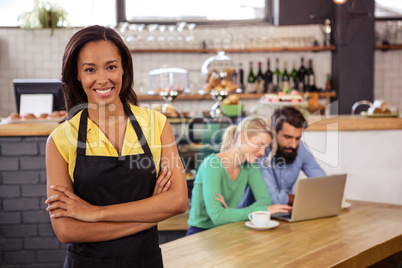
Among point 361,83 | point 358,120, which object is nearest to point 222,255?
point 358,120

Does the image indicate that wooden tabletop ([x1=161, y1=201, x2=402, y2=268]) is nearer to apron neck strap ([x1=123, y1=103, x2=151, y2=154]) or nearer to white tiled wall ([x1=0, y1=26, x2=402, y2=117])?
Answer: apron neck strap ([x1=123, y1=103, x2=151, y2=154])

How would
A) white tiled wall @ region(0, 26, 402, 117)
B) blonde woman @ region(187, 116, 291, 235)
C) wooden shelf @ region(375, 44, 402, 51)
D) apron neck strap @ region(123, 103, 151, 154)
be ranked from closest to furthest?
apron neck strap @ region(123, 103, 151, 154) → blonde woman @ region(187, 116, 291, 235) → white tiled wall @ region(0, 26, 402, 117) → wooden shelf @ region(375, 44, 402, 51)

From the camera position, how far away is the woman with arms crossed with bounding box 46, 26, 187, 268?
4.58 ft

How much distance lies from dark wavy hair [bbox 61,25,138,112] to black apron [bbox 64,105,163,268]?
0.56 ft

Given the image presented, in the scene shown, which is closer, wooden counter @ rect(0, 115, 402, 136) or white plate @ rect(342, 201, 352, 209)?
white plate @ rect(342, 201, 352, 209)

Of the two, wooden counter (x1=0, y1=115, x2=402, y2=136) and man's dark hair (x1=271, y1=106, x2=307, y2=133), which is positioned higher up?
man's dark hair (x1=271, y1=106, x2=307, y2=133)

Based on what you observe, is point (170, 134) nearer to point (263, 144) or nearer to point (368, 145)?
point (263, 144)

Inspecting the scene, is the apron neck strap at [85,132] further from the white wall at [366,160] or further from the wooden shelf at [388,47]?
the wooden shelf at [388,47]

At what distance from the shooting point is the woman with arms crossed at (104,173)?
140 centimetres

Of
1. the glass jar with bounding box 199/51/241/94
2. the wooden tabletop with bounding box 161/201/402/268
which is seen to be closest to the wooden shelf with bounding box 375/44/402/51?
the glass jar with bounding box 199/51/241/94

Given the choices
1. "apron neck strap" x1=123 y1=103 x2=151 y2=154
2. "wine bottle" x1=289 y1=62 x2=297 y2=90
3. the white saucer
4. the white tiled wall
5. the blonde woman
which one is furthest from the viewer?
"wine bottle" x1=289 y1=62 x2=297 y2=90

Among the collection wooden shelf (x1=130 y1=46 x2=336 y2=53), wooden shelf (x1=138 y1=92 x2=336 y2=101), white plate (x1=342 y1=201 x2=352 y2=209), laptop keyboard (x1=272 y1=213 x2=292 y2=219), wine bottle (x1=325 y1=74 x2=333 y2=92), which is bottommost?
white plate (x1=342 y1=201 x2=352 y2=209)

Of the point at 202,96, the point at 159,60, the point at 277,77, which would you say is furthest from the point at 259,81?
the point at 159,60

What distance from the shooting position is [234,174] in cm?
267
